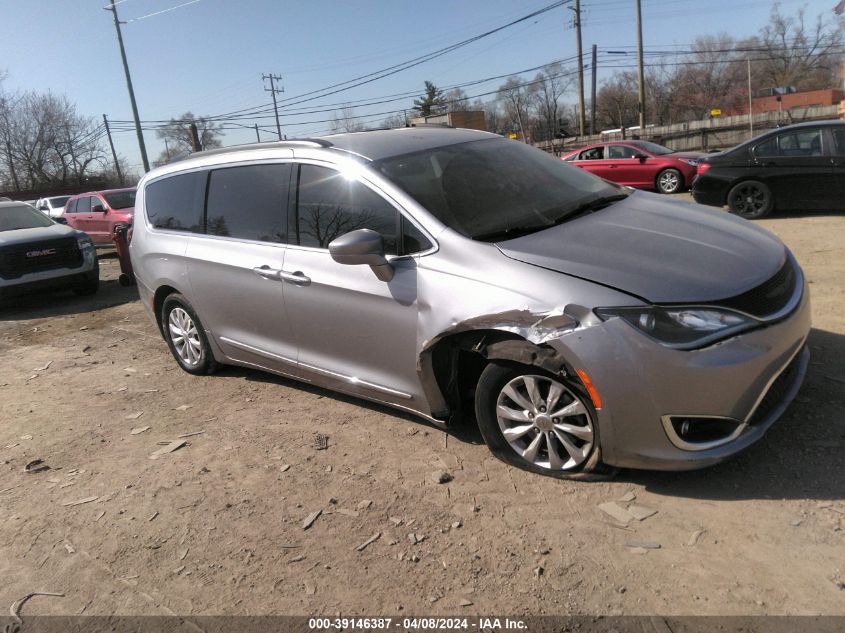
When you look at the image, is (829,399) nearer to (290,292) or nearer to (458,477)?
(458,477)

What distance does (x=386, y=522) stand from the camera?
3082 mm

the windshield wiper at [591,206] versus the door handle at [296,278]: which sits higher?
the windshield wiper at [591,206]

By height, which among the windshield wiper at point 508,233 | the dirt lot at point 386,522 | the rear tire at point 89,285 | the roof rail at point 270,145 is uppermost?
the roof rail at point 270,145

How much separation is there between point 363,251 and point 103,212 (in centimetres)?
1415

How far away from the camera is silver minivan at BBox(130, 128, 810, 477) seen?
2764 mm

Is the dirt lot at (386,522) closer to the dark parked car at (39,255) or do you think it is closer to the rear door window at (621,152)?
the dark parked car at (39,255)

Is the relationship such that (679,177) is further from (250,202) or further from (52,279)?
(52,279)

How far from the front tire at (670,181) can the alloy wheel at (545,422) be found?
13.1 metres

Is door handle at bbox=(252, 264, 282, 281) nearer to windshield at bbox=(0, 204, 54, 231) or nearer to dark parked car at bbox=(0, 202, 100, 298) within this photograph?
dark parked car at bbox=(0, 202, 100, 298)

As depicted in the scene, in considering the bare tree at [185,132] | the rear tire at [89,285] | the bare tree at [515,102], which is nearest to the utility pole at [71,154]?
the bare tree at [185,132]

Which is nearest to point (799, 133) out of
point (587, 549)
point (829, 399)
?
point (829, 399)

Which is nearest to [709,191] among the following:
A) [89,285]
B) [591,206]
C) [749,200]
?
[749,200]

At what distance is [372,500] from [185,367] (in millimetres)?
2930

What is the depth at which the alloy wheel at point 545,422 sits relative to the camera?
3.01 m
